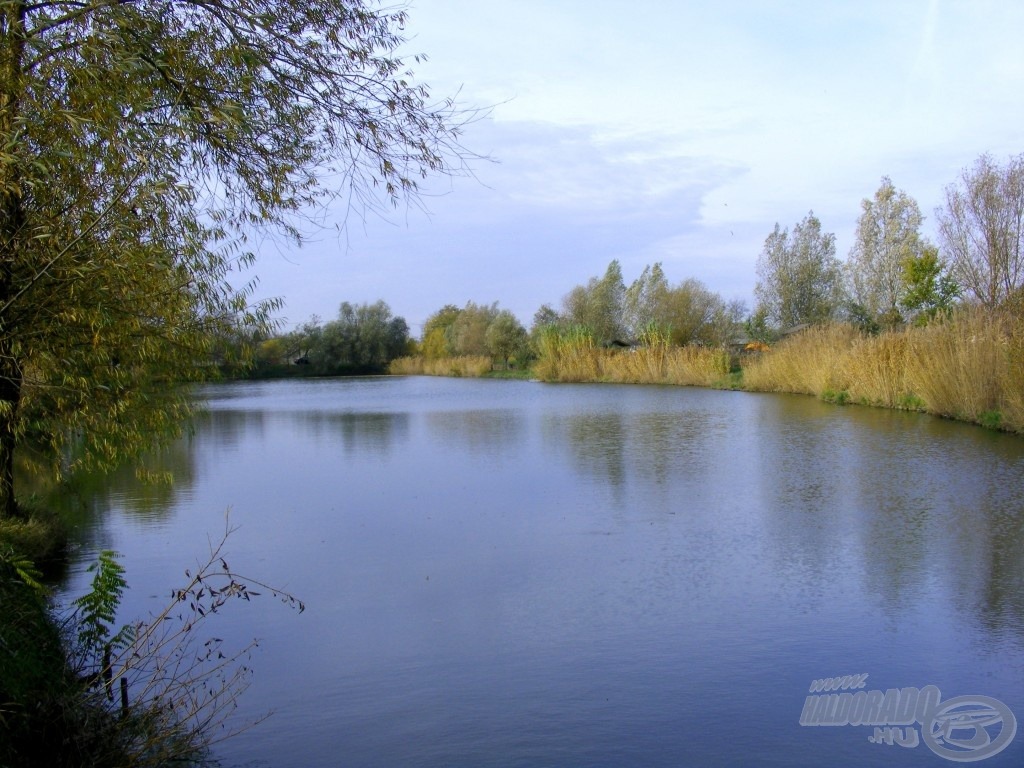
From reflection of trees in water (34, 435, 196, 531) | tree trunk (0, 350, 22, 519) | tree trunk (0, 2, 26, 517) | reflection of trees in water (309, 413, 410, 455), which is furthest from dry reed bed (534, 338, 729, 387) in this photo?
tree trunk (0, 2, 26, 517)

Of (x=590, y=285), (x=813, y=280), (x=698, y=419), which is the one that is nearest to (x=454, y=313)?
(x=590, y=285)

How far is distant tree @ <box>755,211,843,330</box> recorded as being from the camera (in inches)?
1506

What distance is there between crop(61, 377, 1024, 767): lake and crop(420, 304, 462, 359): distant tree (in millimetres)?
43858

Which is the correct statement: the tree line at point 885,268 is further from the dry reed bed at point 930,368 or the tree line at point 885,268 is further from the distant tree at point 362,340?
the distant tree at point 362,340

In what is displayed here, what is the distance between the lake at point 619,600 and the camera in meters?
4.04

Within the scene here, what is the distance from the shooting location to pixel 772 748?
3842mm

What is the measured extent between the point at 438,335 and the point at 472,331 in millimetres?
7911

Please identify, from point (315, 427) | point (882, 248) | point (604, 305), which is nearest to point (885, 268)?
point (882, 248)

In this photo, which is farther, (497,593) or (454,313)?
(454,313)

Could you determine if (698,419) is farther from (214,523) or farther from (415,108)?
(415,108)

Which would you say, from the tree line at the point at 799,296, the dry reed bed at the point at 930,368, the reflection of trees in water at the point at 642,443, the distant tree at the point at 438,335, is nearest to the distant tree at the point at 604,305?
the tree line at the point at 799,296

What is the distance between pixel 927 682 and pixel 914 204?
36331 mm

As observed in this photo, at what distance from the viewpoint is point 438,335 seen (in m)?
59.4

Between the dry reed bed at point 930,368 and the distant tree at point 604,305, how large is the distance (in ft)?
67.9
